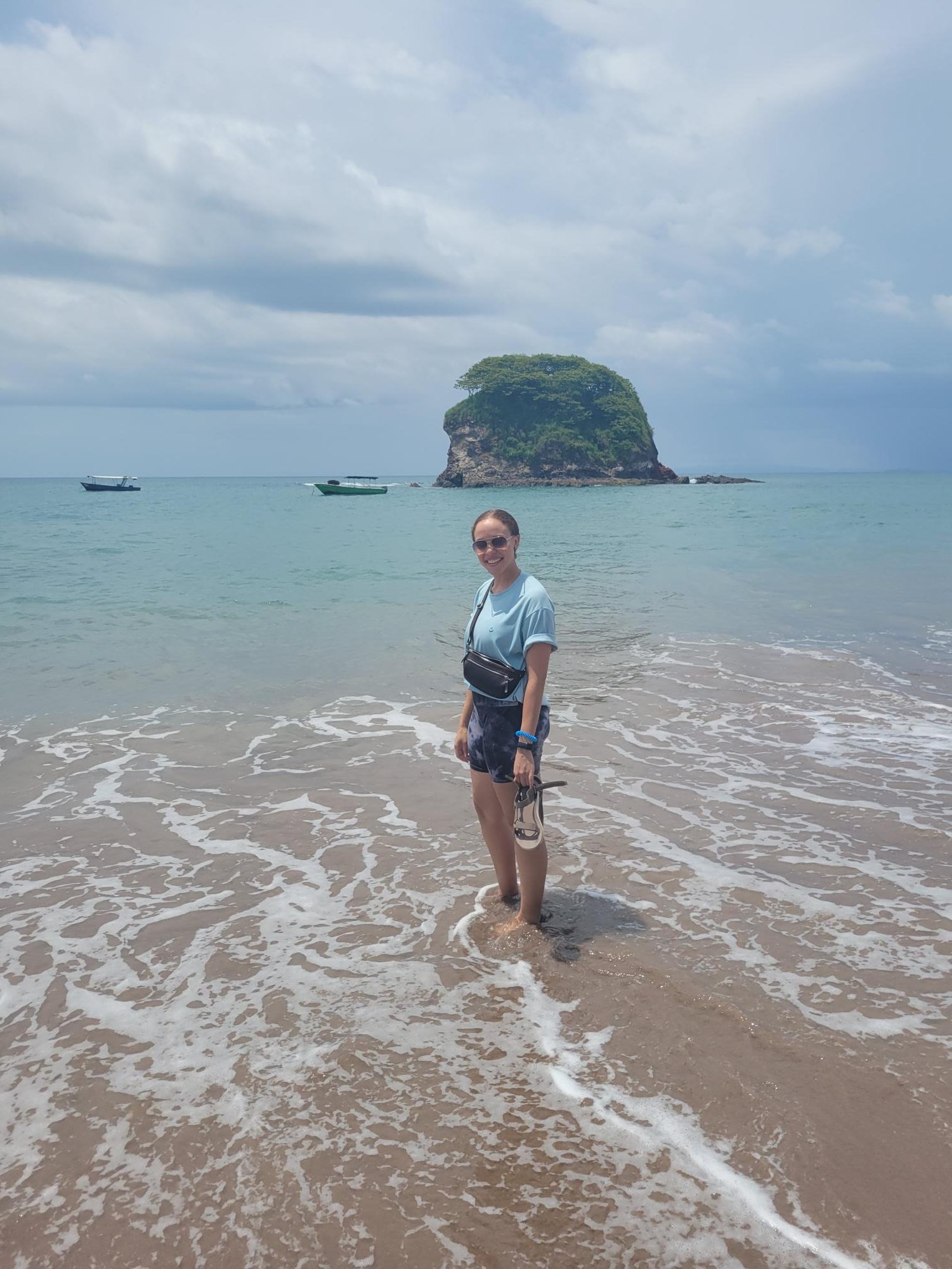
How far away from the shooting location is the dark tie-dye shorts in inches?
175

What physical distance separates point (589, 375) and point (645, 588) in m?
131

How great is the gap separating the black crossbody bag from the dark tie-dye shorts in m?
0.09

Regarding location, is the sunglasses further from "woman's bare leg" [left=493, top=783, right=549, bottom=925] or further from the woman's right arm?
"woman's bare leg" [left=493, top=783, right=549, bottom=925]

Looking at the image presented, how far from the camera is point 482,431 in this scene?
137 meters

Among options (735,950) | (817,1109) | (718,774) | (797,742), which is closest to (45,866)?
(735,950)

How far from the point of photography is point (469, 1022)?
149 inches

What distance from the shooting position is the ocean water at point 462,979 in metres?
2.79

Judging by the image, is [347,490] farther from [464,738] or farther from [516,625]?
[516,625]

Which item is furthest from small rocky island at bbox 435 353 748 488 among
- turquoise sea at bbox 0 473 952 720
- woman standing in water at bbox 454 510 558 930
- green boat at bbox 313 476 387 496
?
woman standing in water at bbox 454 510 558 930

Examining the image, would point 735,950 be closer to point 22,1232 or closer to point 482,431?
point 22,1232

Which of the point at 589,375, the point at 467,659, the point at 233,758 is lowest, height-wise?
the point at 233,758

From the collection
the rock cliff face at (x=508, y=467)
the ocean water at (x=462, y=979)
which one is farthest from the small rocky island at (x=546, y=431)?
the ocean water at (x=462, y=979)

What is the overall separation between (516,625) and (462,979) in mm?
1866

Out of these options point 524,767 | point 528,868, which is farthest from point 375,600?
point 524,767
